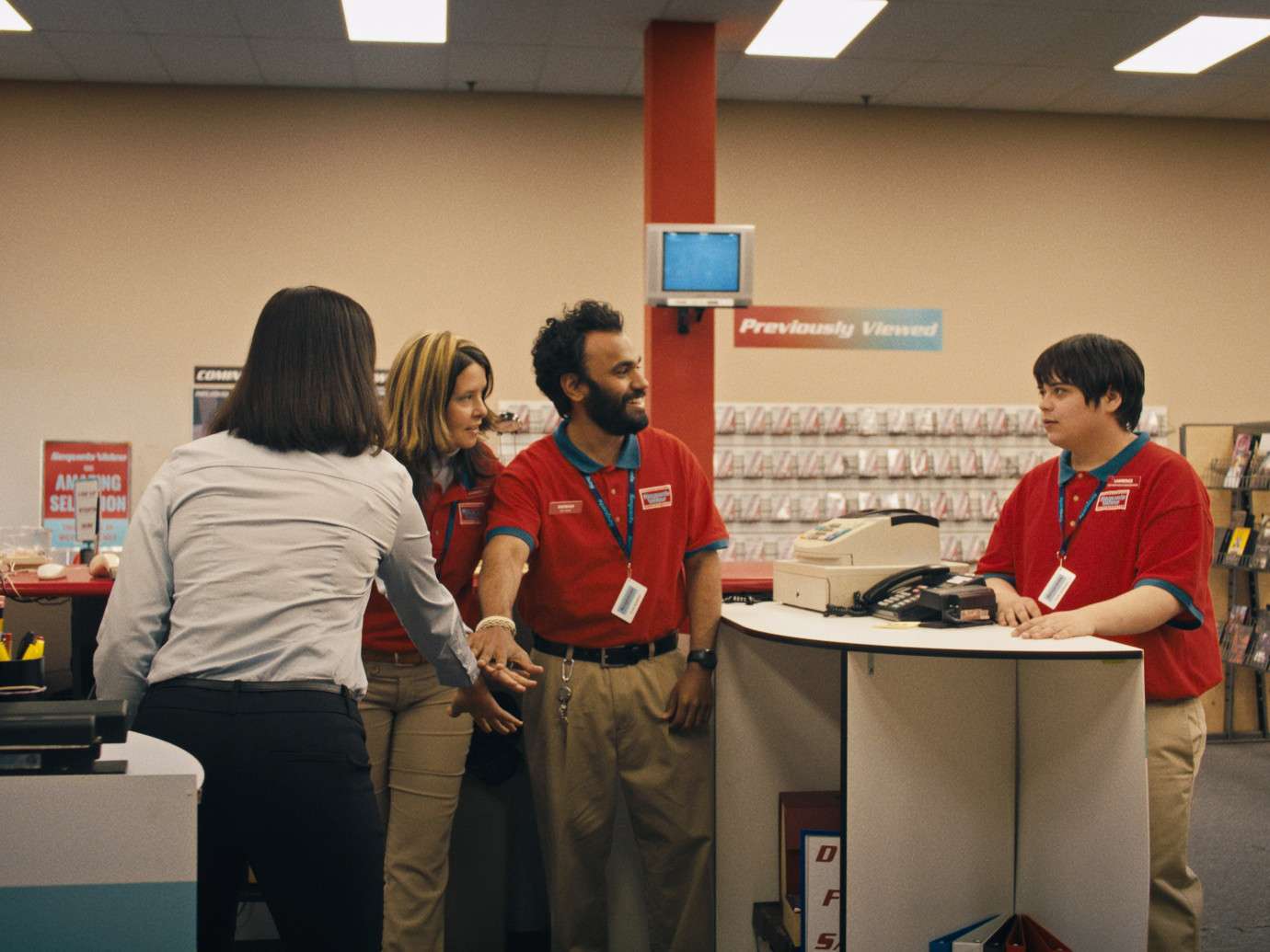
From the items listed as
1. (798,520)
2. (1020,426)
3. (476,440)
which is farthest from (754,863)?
(1020,426)

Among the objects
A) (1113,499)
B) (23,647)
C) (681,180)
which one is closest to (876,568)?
(1113,499)

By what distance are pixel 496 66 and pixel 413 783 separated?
172 inches

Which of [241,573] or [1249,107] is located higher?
[1249,107]

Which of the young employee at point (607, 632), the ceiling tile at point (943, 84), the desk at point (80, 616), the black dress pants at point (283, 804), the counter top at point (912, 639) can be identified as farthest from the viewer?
the ceiling tile at point (943, 84)

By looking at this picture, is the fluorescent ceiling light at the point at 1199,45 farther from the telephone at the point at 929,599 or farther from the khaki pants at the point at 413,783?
the khaki pants at the point at 413,783

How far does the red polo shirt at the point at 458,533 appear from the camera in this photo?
247 cm

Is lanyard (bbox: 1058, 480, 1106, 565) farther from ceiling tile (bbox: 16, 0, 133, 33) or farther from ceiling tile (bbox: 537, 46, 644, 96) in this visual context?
ceiling tile (bbox: 16, 0, 133, 33)

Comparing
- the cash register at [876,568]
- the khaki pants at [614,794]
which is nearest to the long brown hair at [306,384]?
the khaki pants at [614,794]

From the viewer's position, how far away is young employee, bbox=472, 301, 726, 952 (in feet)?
8.16

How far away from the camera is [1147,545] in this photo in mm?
2371

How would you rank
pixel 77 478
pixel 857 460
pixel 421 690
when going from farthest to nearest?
pixel 857 460 → pixel 77 478 → pixel 421 690

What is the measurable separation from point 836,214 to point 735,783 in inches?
178

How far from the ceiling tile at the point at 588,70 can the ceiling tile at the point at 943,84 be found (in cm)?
150

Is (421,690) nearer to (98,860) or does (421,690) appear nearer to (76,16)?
(98,860)
